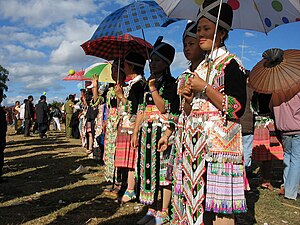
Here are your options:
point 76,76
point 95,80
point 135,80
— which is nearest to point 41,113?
point 76,76

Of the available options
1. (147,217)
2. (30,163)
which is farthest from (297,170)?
(30,163)

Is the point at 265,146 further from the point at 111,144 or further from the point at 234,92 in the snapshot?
the point at 234,92

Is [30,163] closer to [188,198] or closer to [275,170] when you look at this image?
[275,170]

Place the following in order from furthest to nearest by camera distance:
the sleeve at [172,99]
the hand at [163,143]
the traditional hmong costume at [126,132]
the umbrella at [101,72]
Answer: the umbrella at [101,72] < the traditional hmong costume at [126,132] < the hand at [163,143] < the sleeve at [172,99]

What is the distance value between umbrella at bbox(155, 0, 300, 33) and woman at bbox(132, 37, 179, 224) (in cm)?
79

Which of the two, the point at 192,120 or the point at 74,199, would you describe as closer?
the point at 192,120

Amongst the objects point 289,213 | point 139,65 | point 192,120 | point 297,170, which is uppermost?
point 139,65

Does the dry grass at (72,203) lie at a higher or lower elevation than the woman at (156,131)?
lower

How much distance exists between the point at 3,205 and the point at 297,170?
4503 millimetres

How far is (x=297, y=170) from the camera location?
17.4ft

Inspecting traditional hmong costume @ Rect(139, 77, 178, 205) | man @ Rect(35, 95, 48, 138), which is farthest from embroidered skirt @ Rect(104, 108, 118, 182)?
man @ Rect(35, 95, 48, 138)

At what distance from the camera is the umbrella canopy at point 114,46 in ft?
17.3

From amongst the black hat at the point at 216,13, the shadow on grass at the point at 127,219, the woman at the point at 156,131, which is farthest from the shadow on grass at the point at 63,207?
the black hat at the point at 216,13

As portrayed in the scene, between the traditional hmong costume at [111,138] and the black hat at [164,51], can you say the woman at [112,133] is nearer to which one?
the traditional hmong costume at [111,138]
